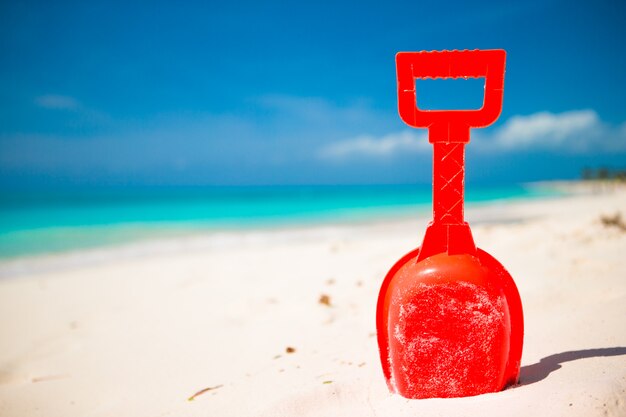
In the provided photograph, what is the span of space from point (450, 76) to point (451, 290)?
0.86 metres

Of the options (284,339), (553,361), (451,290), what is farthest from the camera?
(284,339)

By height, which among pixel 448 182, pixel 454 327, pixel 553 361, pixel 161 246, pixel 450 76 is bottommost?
pixel 553 361

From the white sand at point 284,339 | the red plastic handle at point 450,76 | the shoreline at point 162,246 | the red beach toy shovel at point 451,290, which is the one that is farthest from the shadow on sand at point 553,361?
the shoreline at point 162,246

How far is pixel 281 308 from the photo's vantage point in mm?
3705

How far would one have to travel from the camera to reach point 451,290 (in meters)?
1.63

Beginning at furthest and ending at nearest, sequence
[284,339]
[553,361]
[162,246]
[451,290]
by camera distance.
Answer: [162,246], [284,339], [553,361], [451,290]

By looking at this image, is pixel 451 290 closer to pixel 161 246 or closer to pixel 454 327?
pixel 454 327

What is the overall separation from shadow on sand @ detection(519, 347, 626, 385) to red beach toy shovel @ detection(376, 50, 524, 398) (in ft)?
0.39

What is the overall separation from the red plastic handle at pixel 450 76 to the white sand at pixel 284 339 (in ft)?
3.46

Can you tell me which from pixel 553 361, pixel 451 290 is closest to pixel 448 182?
pixel 451 290

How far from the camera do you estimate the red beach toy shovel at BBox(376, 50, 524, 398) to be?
163 cm

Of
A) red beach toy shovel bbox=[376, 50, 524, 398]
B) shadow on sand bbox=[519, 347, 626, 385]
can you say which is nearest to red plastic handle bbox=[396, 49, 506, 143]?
red beach toy shovel bbox=[376, 50, 524, 398]

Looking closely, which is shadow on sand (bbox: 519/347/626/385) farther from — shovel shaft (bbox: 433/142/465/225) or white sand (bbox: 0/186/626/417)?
shovel shaft (bbox: 433/142/465/225)

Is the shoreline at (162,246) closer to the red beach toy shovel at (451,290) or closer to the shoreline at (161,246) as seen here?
the shoreline at (161,246)
